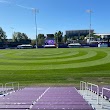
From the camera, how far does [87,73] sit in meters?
33.8

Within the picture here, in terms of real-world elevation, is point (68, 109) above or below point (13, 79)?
above

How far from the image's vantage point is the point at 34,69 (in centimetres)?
3788

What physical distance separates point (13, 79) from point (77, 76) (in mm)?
8594

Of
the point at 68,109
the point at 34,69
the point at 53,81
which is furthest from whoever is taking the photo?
the point at 34,69

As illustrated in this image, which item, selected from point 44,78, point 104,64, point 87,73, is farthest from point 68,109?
point 104,64

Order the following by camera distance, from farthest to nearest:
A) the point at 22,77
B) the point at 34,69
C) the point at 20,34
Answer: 1. the point at 20,34
2. the point at 34,69
3. the point at 22,77

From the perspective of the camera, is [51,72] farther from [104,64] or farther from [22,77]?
[104,64]

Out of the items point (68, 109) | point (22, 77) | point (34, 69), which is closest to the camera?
point (68, 109)

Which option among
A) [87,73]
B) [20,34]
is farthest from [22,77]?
[20,34]

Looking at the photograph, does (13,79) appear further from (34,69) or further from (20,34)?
(20,34)

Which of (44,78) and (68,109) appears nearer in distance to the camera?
(68,109)

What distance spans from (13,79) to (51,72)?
674cm

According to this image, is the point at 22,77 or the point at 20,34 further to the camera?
the point at 20,34

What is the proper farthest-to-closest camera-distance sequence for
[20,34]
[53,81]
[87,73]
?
[20,34] → [87,73] → [53,81]
